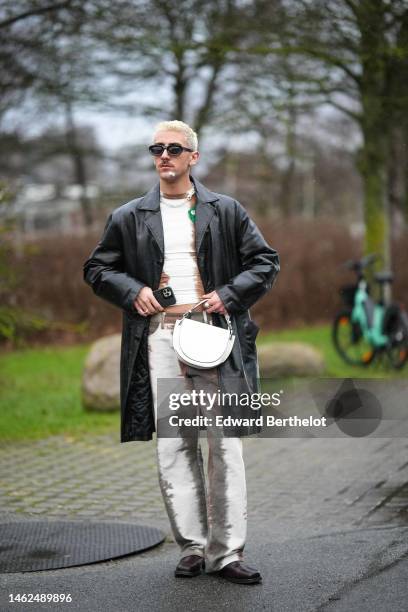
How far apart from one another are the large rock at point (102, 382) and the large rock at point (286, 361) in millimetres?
1998

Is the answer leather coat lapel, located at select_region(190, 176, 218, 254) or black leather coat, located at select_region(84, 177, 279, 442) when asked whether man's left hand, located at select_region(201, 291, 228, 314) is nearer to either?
black leather coat, located at select_region(84, 177, 279, 442)

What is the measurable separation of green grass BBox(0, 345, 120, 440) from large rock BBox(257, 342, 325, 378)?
211 centimetres

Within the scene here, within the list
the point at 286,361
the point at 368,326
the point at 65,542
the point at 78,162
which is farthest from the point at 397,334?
the point at 78,162

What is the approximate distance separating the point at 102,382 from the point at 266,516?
4.12 metres

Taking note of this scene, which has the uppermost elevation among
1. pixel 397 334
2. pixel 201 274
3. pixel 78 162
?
pixel 78 162

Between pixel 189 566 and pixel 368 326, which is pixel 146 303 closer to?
pixel 189 566

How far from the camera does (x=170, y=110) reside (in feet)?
53.4

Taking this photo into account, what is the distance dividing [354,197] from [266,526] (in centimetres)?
3721

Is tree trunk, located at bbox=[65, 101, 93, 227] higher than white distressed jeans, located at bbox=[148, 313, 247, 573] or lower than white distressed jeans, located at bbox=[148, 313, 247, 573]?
higher

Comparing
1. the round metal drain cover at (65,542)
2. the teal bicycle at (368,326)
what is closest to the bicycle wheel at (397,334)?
the teal bicycle at (368,326)

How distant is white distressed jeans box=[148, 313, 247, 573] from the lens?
4.35 m

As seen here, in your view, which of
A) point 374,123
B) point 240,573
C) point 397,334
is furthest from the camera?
point 374,123

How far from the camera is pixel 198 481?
4.46m

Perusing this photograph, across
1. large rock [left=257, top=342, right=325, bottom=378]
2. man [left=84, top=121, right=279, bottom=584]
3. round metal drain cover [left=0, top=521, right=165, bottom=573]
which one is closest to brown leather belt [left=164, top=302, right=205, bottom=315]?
man [left=84, top=121, right=279, bottom=584]
